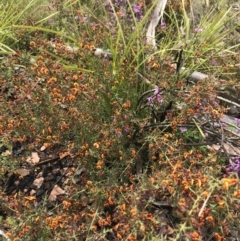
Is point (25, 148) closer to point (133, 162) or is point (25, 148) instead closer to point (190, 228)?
point (133, 162)

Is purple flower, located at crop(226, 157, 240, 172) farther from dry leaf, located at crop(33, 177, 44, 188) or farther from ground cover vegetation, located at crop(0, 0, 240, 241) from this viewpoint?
dry leaf, located at crop(33, 177, 44, 188)

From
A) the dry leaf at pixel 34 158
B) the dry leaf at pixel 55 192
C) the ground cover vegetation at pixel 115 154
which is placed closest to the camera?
the ground cover vegetation at pixel 115 154

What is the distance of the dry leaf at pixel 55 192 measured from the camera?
2.36m

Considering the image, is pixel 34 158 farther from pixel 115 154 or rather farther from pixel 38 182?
pixel 115 154

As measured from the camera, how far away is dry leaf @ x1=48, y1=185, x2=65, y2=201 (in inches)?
93.0

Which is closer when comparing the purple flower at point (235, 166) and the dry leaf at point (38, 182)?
the purple flower at point (235, 166)

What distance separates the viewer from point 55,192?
7.86ft

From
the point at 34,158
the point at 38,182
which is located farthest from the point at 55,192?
the point at 34,158

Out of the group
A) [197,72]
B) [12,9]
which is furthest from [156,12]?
[12,9]

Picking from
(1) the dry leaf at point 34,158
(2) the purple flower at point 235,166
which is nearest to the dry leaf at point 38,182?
(1) the dry leaf at point 34,158

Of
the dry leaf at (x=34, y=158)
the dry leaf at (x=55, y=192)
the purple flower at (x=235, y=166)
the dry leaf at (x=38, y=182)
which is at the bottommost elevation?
the dry leaf at (x=55, y=192)

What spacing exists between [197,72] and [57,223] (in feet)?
5.34

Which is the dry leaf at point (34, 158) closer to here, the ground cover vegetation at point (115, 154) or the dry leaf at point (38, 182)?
the ground cover vegetation at point (115, 154)

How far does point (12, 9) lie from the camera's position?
311 cm
